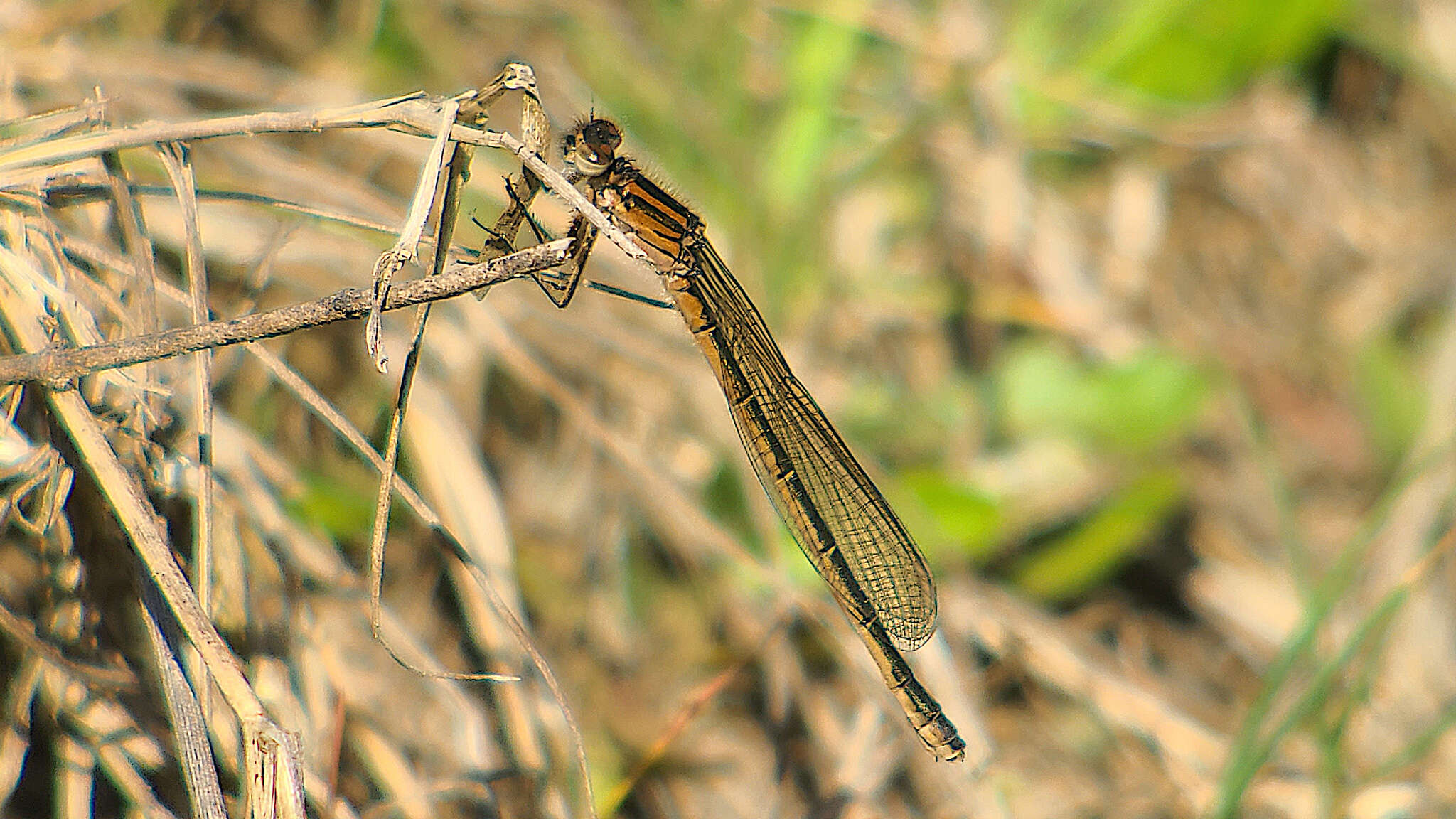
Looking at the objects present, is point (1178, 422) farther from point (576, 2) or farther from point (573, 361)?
point (576, 2)

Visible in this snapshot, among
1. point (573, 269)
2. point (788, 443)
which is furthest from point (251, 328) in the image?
point (788, 443)

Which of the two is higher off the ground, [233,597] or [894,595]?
[233,597]

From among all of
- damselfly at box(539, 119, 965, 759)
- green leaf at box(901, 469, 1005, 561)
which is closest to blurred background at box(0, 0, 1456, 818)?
green leaf at box(901, 469, 1005, 561)

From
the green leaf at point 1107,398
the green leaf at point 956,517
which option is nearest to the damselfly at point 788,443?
the green leaf at point 956,517

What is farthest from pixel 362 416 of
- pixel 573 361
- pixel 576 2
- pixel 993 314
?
pixel 993 314

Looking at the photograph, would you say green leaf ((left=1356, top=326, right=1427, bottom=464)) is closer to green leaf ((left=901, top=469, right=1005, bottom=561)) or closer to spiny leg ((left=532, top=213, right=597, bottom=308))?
green leaf ((left=901, top=469, right=1005, bottom=561))

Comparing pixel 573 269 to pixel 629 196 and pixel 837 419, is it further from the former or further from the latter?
pixel 837 419

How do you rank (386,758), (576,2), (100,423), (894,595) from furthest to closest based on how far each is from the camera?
1. (576,2)
2. (894,595)
3. (386,758)
4. (100,423)
